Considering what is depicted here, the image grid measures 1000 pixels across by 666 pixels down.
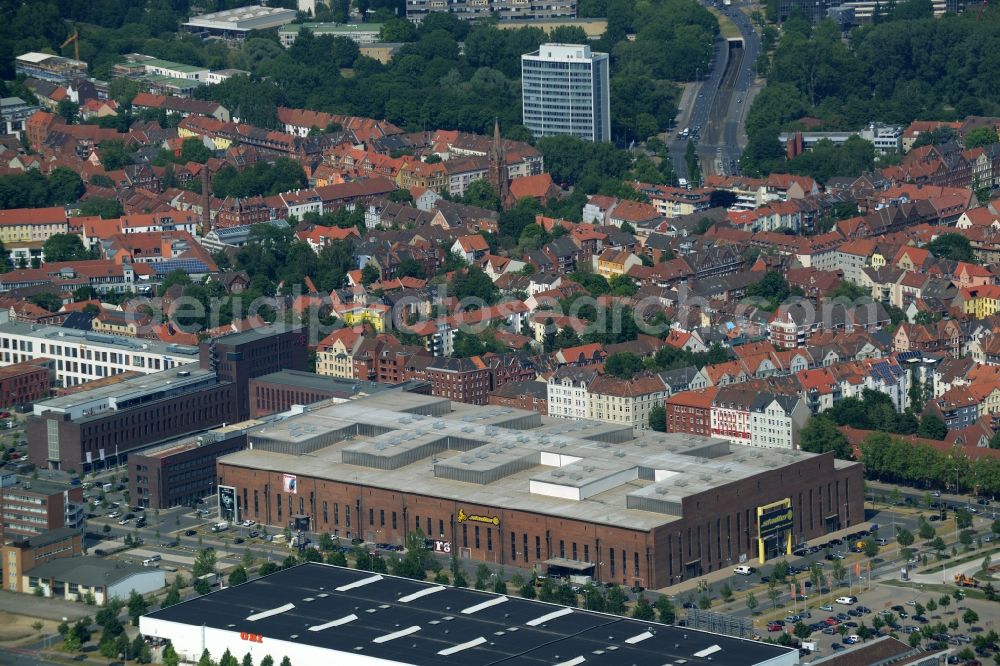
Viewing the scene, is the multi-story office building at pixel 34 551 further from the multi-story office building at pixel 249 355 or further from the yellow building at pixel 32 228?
the yellow building at pixel 32 228

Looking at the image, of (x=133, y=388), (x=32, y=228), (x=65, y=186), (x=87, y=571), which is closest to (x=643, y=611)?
(x=87, y=571)

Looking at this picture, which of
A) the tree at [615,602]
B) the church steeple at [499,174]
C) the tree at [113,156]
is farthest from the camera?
the tree at [113,156]

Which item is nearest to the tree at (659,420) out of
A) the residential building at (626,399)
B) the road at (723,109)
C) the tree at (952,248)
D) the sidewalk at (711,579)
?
the residential building at (626,399)

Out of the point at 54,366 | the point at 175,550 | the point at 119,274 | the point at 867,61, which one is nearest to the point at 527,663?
the point at 175,550

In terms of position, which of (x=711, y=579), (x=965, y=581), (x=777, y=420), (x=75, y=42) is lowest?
(x=711, y=579)

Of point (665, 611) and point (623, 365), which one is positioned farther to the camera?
point (623, 365)

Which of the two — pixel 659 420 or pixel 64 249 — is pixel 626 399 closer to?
pixel 659 420
